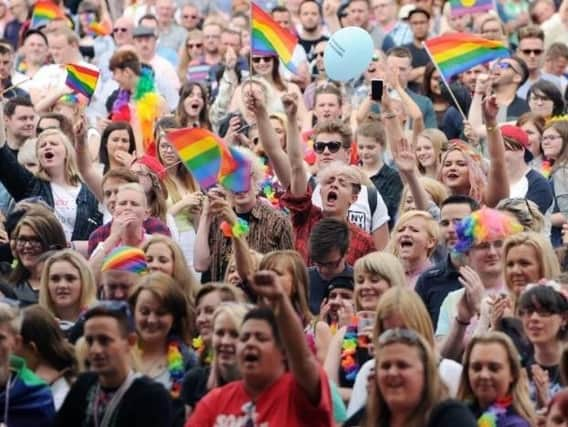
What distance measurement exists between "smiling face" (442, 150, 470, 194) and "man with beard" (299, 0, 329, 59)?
700 cm

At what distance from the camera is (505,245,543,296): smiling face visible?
11.0m

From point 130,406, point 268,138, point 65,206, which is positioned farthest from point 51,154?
point 130,406

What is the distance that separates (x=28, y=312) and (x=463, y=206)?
309 cm

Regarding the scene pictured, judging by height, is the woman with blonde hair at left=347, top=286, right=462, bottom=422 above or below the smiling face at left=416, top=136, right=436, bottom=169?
below

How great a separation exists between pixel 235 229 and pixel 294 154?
1373mm

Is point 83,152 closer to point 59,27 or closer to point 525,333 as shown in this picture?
point 525,333

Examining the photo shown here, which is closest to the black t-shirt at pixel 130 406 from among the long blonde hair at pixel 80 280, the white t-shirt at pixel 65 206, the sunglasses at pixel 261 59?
the long blonde hair at pixel 80 280

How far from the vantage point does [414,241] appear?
12102 mm

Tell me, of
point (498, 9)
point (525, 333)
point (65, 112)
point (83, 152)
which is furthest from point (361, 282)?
point (498, 9)

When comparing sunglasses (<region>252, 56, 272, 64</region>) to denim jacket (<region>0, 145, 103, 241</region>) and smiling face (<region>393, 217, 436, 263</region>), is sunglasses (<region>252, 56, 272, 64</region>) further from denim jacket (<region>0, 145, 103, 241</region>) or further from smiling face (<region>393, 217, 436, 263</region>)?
smiling face (<region>393, 217, 436, 263</region>)

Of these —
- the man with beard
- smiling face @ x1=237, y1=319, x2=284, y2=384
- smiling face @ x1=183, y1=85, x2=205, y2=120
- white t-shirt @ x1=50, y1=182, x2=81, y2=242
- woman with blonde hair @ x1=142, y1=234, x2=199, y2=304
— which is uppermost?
the man with beard

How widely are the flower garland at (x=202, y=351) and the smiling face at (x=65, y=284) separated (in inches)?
34.3

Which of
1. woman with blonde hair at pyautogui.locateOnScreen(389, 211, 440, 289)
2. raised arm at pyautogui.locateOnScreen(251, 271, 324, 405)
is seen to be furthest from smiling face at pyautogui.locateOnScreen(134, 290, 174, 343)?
woman with blonde hair at pyautogui.locateOnScreen(389, 211, 440, 289)

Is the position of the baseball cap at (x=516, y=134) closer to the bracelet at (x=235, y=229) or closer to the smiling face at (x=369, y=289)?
the bracelet at (x=235, y=229)
